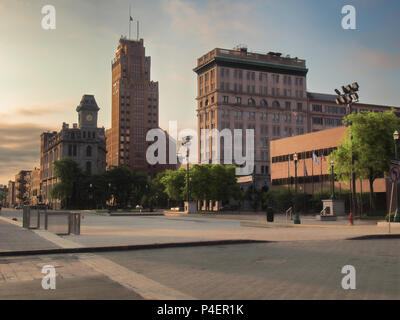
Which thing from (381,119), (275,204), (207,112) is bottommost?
(275,204)

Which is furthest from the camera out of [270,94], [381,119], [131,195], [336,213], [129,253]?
[270,94]

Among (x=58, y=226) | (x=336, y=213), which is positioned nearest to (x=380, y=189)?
(x=336, y=213)

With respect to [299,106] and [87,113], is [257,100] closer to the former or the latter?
[299,106]

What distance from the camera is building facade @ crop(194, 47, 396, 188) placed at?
121375 mm

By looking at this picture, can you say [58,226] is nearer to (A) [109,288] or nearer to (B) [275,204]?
(A) [109,288]

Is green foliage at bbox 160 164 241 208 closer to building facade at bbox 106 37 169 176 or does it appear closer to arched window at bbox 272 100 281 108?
arched window at bbox 272 100 281 108

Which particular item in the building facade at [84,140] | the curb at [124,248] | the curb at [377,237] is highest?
the building facade at [84,140]

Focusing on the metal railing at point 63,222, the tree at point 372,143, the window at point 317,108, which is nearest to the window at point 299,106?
the window at point 317,108

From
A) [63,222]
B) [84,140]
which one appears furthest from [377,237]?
[84,140]

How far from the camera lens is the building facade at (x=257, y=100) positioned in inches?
4779

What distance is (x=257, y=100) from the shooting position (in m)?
127

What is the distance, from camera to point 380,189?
216 ft

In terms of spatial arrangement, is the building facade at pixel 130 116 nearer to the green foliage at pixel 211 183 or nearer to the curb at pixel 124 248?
the green foliage at pixel 211 183
